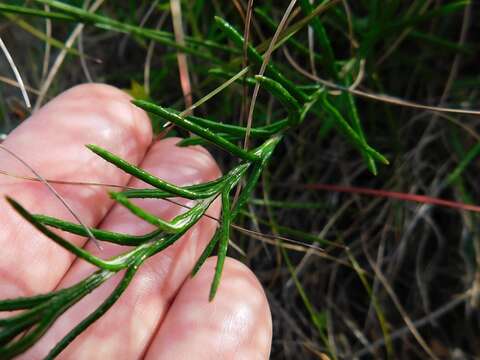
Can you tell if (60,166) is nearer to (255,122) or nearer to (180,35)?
(180,35)

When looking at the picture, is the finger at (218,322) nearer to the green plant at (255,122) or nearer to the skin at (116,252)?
the skin at (116,252)

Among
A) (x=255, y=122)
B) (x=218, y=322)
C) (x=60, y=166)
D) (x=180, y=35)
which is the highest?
(x=180, y=35)

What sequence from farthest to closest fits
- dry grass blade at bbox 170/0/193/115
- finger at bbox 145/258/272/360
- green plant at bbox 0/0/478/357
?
dry grass blade at bbox 170/0/193/115 → finger at bbox 145/258/272/360 → green plant at bbox 0/0/478/357

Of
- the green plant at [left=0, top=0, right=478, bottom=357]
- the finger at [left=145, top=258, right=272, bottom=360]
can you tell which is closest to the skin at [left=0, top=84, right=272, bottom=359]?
the finger at [left=145, top=258, right=272, bottom=360]

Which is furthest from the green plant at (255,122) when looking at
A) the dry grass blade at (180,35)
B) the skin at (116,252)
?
the skin at (116,252)

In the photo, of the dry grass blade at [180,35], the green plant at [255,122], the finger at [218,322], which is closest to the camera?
the green plant at [255,122]

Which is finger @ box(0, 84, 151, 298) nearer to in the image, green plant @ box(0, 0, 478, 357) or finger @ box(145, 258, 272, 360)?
green plant @ box(0, 0, 478, 357)

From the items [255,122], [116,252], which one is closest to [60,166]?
[116,252]
